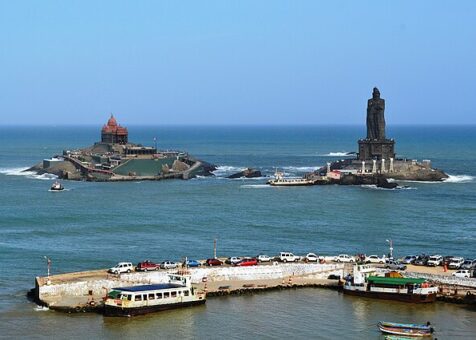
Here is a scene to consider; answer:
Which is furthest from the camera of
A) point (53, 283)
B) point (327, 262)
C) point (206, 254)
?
point (206, 254)

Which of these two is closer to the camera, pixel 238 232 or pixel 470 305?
pixel 470 305

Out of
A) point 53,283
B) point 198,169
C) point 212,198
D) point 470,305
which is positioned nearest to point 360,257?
point 470,305

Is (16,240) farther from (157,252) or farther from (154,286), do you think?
(154,286)

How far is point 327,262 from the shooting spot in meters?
59.6

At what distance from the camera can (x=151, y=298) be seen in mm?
49969

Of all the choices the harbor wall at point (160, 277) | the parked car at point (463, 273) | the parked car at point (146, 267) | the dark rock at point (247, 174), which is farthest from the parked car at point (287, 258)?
the dark rock at point (247, 174)

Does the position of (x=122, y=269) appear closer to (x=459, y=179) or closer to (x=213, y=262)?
(x=213, y=262)

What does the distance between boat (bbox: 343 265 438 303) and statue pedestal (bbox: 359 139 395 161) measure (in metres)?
95.5

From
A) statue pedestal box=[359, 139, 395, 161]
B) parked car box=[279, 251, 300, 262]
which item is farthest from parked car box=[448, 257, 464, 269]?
statue pedestal box=[359, 139, 395, 161]

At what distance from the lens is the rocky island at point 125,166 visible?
145 m

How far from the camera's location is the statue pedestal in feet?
488

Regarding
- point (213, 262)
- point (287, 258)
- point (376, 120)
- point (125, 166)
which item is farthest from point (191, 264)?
point (376, 120)

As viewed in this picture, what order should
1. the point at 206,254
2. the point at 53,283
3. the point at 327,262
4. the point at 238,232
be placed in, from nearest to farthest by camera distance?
the point at 53,283
the point at 327,262
the point at 206,254
the point at 238,232

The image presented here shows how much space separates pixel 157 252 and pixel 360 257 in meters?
15.3
